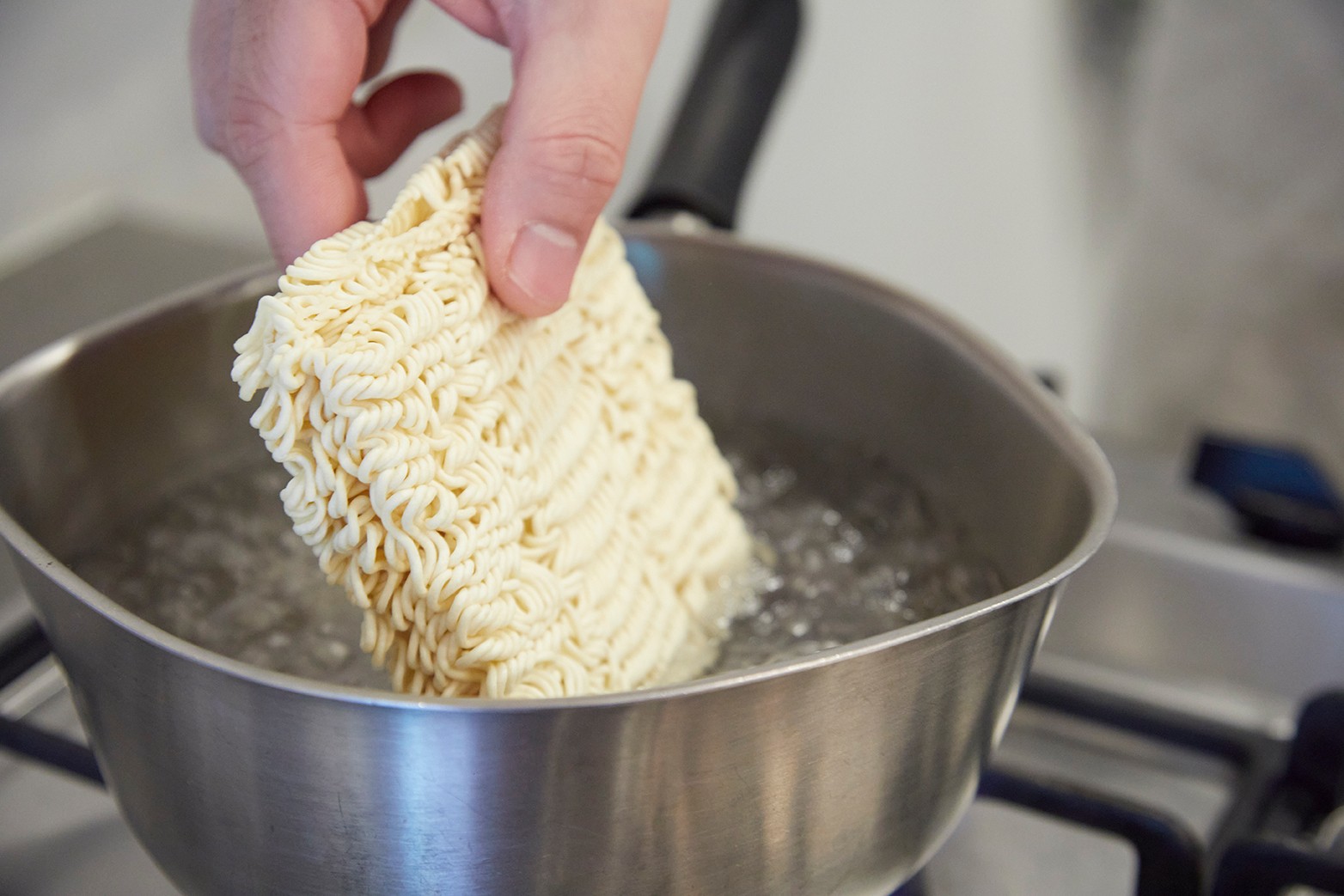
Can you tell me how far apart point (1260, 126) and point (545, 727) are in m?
1.52

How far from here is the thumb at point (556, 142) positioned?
36 centimetres

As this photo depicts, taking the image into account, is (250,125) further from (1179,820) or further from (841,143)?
(841,143)

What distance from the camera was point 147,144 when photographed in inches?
30.4

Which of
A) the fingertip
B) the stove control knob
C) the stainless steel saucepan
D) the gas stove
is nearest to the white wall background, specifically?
the gas stove

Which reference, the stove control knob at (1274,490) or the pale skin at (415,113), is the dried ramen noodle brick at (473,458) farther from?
the stove control knob at (1274,490)

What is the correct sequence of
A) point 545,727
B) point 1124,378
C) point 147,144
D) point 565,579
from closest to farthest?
1. point 545,727
2. point 565,579
3. point 147,144
4. point 1124,378

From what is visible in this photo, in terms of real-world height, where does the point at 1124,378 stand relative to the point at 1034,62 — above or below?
below

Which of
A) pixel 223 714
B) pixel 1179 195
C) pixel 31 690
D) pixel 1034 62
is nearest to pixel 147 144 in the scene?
pixel 31 690

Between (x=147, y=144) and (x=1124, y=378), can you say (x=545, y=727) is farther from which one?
(x=1124, y=378)

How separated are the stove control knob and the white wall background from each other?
0.22m

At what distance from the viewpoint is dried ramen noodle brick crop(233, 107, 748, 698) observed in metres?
0.31

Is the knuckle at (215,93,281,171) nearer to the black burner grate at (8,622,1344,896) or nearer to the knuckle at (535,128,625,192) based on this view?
the knuckle at (535,128,625,192)

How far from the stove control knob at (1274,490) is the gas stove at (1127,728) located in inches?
0.4

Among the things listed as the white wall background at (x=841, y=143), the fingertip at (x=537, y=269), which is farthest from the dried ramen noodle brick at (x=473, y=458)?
the white wall background at (x=841, y=143)
